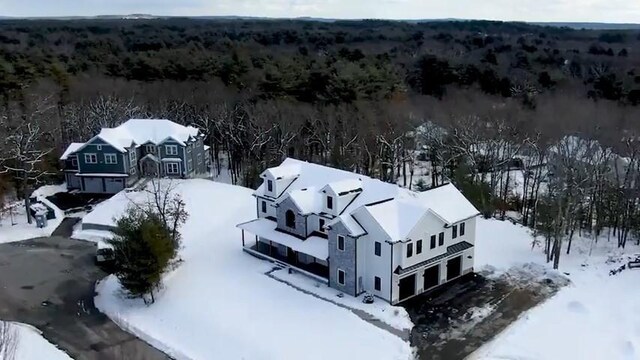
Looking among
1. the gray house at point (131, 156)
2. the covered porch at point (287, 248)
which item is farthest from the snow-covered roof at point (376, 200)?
the gray house at point (131, 156)

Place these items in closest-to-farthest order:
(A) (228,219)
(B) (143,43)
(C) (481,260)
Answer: (C) (481,260), (A) (228,219), (B) (143,43)

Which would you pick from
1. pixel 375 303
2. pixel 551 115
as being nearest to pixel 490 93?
pixel 551 115

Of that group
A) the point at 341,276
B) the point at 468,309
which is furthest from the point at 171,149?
the point at 468,309

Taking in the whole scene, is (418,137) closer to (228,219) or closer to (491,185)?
(491,185)

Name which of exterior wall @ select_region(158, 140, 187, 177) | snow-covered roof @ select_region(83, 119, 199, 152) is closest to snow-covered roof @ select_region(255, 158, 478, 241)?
exterior wall @ select_region(158, 140, 187, 177)

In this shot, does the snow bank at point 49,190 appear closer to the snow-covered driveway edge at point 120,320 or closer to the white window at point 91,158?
the white window at point 91,158

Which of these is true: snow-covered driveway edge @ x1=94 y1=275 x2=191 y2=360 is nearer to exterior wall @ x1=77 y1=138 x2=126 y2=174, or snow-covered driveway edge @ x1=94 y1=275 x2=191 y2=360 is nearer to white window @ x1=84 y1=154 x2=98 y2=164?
exterior wall @ x1=77 y1=138 x2=126 y2=174
